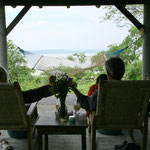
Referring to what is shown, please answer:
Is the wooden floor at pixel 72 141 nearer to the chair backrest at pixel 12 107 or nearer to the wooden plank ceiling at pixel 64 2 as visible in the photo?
the chair backrest at pixel 12 107

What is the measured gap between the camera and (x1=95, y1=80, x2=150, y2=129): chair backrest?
144 centimetres

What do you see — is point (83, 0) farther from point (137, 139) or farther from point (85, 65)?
point (137, 139)

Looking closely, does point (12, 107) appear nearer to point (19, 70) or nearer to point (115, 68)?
point (115, 68)

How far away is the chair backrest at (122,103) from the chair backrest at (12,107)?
0.58 meters

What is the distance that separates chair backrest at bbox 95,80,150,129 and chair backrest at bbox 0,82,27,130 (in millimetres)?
579

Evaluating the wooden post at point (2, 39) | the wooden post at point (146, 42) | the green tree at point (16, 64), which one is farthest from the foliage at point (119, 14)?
the wooden post at point (2, 39)

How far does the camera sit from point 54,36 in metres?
9.25

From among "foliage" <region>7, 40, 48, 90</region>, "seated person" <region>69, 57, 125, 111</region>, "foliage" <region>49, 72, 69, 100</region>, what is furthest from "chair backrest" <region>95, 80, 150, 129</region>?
"foliage" <region>7, 40, 48, 90</region>

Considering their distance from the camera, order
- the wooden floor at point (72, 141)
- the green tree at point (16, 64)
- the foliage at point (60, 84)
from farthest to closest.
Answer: the green tree at point (16, 64) < the wooden floor at point (72, 141) < the foliage at point (60, 84)

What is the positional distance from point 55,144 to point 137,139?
86 cm

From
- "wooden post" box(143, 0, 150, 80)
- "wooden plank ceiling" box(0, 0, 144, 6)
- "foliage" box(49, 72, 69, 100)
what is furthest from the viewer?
"wooden plank ceiling" box(0, 0, 144, 6)

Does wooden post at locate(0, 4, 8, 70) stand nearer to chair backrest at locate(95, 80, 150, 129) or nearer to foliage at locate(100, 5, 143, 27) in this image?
chair backrest at locate(95, 80, 150, 129)

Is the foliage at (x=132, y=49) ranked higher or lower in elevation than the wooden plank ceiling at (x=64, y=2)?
lower

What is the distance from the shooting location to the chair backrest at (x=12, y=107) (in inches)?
55.8
